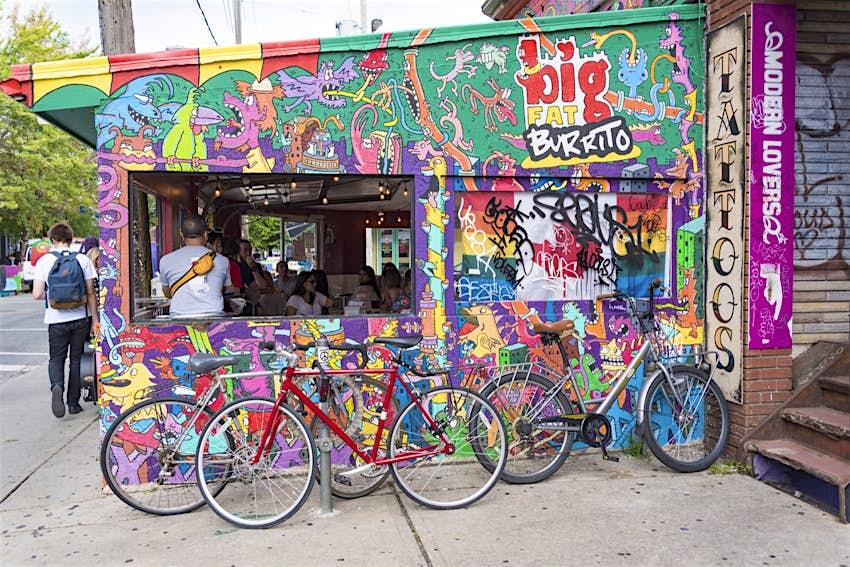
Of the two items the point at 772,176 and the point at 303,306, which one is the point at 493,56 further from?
the point at 303,306

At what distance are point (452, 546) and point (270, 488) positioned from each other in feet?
4.51

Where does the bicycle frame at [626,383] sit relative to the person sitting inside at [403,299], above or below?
below

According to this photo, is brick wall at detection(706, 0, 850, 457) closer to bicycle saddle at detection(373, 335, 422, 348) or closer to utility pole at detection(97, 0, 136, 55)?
bicycle saddle at detection(373, 335, 422, 348)

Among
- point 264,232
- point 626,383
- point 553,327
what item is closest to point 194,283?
point 553,327

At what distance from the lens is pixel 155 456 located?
488 centimetres

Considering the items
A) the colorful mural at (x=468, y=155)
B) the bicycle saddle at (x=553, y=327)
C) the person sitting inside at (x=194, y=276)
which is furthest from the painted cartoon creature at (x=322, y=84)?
the bicycle saddle at (x=553, y=327)

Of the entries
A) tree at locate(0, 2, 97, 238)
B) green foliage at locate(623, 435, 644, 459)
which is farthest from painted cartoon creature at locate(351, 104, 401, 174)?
tree at locate(0, 2, 97, 238)

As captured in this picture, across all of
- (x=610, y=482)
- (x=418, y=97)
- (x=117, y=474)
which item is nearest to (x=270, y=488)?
(x=117, y=474)

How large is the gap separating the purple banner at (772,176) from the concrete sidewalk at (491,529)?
1.25 m

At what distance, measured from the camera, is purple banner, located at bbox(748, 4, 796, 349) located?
206 inches

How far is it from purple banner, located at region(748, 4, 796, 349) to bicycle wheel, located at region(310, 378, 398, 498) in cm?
281

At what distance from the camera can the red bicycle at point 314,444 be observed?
4.37m

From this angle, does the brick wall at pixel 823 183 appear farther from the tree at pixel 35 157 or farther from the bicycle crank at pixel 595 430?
the tree at pixel 35 157

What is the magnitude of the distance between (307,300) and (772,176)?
17.0 feet
